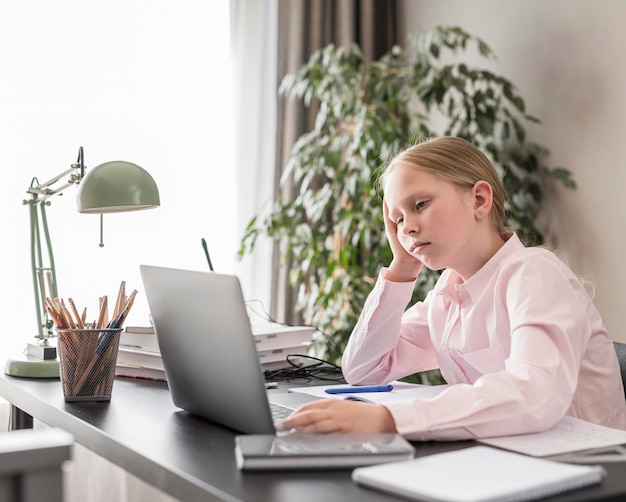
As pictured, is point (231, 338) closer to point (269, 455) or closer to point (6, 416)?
point (269, 455)

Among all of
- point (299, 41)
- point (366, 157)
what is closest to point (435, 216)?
point (366, 157)

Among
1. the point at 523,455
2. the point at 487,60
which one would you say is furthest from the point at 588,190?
the point at 523,455

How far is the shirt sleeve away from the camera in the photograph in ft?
5.23

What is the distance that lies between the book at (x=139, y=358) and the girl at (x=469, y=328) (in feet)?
1.17

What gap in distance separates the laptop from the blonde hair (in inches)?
17.1

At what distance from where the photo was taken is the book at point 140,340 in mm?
1664

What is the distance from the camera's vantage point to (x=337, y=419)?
1005 millimetres

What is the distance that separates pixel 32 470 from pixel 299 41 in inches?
118

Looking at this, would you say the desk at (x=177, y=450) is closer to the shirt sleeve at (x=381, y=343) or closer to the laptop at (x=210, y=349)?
the laptop at (x=210, y=349)

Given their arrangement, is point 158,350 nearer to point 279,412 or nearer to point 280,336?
point 280,336

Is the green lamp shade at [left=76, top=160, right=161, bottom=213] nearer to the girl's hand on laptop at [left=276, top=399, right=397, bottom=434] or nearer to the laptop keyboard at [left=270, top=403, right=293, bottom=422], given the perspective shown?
the laptop keyboard at [left=270, top=403, right=293, bottom=422]

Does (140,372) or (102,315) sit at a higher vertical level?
(102,315)

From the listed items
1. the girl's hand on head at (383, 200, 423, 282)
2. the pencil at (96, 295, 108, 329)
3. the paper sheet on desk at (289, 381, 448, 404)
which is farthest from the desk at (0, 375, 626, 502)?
the girl's hand on head at (383, 200, 423, 282)

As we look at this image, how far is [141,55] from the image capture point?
304 cm
